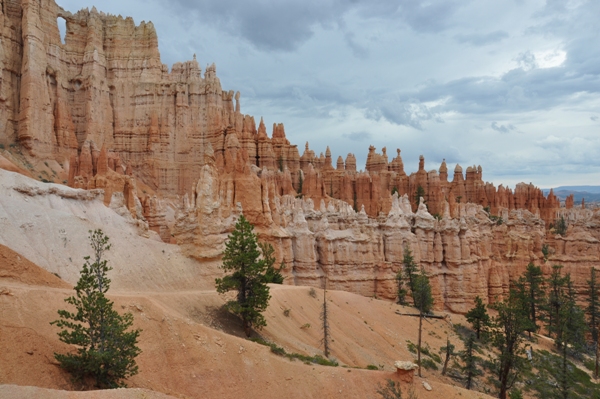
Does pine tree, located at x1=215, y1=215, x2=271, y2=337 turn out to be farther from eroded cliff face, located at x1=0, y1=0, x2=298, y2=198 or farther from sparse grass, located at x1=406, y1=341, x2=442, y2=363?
eroded cliff face, located at x1=0, y1=0, x2=298, y2=198

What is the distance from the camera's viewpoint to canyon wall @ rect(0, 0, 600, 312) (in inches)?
1442

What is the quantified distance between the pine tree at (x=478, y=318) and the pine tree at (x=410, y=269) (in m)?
5.07

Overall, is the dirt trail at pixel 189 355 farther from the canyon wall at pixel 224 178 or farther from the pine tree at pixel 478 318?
the pine tree at pixel 478 318

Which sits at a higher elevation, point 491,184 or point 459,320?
point 491,184

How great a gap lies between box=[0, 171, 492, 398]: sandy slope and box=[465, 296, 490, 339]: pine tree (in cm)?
208

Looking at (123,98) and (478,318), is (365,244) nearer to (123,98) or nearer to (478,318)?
(478,318)

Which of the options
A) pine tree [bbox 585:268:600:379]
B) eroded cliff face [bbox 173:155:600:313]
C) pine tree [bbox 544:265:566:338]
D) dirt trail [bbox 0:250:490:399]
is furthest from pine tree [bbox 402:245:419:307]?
pine tree [bbox 585:268:600:379]

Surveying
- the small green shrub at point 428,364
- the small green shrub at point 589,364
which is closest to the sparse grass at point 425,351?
the small green shrub at point 428,364

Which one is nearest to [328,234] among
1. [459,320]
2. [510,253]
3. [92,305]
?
[459,320]

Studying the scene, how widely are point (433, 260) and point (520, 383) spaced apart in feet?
49.2

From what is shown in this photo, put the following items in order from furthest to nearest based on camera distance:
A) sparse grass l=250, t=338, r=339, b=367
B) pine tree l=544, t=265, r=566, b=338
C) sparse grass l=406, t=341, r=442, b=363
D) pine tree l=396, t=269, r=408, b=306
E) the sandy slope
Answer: pine tree l=544, t=265, r=566, b=338, pine tree l=396, t=269, r=408, b=306, sparse grass l=406, t=341, r=442, b=363, sparse grass l=250, t=338, r=339, b=367, the sandy slope

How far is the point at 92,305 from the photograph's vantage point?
13148mm

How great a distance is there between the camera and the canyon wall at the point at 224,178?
36.6 metres

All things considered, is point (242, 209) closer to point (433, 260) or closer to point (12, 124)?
point (433, 260)
